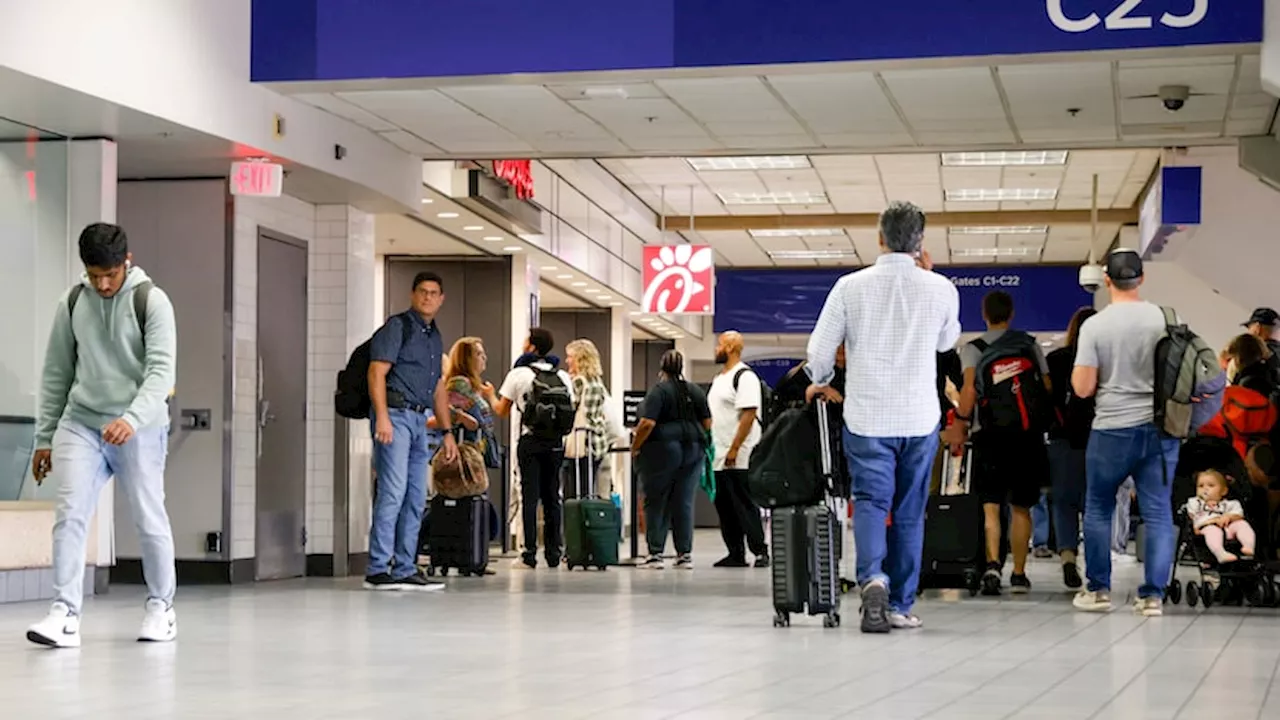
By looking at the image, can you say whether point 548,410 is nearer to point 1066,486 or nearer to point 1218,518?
point 1066,486

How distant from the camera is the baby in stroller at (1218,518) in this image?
8.68m

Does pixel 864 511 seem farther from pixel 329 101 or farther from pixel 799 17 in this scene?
pixel 329 101

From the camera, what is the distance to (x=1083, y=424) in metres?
9.55

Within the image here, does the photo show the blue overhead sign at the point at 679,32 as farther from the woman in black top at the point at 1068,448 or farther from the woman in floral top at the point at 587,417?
the woman in floral top at the point at 587,417

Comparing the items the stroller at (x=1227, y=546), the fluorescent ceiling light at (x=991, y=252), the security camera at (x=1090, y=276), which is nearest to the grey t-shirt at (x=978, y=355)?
the stroller at (x=1227, y=546)

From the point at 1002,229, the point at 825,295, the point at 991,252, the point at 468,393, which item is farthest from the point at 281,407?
the point at 991,252

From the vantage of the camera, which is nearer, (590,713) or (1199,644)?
(590,713)

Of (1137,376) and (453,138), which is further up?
(453,138)

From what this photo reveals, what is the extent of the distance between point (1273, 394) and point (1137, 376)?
4.04ft

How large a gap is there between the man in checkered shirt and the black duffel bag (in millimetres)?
264

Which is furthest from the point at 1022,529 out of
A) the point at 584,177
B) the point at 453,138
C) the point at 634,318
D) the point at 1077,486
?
the point at 634,318

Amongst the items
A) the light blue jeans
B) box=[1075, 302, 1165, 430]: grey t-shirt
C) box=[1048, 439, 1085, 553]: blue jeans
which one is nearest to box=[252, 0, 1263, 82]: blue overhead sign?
box=[1075, 302, 1165, 430]: grey t-shirt

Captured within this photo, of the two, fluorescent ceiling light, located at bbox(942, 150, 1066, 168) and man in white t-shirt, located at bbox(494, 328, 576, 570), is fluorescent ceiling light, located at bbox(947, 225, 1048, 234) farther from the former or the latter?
man in white t-shirt, located at bbox(494, 328, 576, 570)

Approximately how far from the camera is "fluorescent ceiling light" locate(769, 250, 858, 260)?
26734 mm
